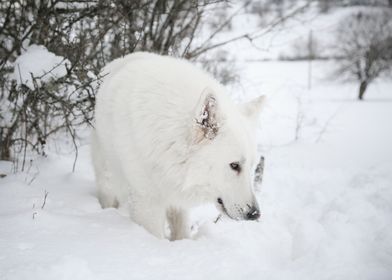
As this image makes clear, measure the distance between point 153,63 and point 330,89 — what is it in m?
27.4

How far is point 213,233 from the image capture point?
10.6ft

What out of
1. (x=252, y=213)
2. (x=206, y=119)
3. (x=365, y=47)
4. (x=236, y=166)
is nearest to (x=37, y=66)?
(x=206, y=119)

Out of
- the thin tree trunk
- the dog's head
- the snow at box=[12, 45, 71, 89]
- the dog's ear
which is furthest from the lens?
the thin tree trunk

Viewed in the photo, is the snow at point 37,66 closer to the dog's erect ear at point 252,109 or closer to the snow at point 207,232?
the snow at point 207,232

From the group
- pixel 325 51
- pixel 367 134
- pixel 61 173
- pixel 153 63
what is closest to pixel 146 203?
pixel 153 63

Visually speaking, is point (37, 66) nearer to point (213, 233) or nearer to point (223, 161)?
point (223, 161)

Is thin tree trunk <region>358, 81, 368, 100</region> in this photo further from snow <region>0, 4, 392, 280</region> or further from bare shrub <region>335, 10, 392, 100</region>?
snow <region>0, 4, 392, 280</region>

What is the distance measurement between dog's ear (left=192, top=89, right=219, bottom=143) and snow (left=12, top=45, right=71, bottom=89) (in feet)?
5.41

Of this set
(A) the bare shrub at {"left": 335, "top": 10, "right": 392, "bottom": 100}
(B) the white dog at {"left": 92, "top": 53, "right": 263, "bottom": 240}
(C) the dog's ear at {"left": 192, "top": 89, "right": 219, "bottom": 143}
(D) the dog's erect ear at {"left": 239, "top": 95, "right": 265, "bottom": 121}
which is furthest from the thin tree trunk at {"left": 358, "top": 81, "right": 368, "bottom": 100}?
(C) the dog's ear at {"left": 192, "top": 89, "right": 219, "bottom": 143}

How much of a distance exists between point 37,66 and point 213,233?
232 centimetres

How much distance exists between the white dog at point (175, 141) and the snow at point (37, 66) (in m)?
0.63

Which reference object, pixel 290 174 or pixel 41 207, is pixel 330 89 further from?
pixel 41 207

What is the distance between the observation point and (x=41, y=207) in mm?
2955

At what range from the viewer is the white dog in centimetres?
266
